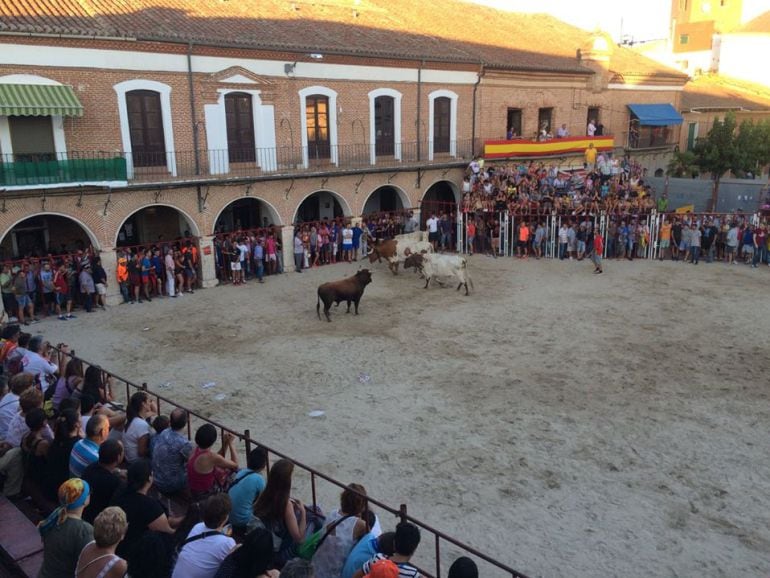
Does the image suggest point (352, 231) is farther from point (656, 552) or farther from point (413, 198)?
point (656, 552)

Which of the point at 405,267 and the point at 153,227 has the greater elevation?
the point at 153,227

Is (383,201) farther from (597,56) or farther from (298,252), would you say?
(597,56)

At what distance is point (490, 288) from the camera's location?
21297 mm

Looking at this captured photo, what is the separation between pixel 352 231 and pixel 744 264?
46.8ft

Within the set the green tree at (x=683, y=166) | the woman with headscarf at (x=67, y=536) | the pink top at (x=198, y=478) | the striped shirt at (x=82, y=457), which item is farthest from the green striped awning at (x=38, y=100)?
the green tree at (x=683, y=166)

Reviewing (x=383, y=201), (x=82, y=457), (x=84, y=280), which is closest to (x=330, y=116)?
(x=383, y=201)

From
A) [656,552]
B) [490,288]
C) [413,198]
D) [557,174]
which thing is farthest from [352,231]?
[656,552]

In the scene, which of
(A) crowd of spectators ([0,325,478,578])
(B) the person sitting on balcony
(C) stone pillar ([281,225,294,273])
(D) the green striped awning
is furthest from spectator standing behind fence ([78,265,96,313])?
(A) crowd of spectators ([0,325,478,578])

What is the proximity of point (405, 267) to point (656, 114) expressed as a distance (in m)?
23.4

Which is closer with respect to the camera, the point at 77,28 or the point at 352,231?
the point at 77,28

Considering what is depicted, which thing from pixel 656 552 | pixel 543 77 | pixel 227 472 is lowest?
pixel 656 552

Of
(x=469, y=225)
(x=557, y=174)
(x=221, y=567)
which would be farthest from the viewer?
(x=557, y=174)

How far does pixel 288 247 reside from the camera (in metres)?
24.4

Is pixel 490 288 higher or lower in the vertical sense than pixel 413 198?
lower
